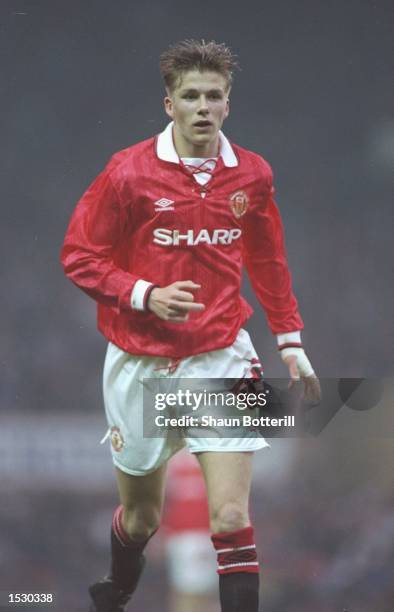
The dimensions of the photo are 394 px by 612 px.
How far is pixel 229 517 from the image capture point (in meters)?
4.00

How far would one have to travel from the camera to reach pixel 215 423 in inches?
163

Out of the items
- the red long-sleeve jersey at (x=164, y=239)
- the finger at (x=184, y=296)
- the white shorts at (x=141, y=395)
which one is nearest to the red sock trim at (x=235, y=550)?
the white shorts at (x=141, y=395)

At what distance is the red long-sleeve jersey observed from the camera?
4168 mm

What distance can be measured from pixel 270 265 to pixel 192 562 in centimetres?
125

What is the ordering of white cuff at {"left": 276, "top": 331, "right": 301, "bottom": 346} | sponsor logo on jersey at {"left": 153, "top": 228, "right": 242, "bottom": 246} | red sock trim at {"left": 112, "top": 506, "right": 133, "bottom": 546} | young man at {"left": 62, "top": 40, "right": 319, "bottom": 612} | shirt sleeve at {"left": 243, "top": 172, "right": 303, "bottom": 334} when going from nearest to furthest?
young man at {"left": 62, "top": 40, "right": 319, "bottom": 612} < sponsor logo on jersey at {"left": 153, "top": 228, "right": 242, "bottom": 246} < shirt sleeve at {"left": 243, "top": 172, "right": 303, "bottom": 334} < white cuff at {"left": 276, "top": 331, "right": 301, "bottom": 346} < red sock trim at {"left": 112, "top": 506, "right": 133, "bottom": 546}

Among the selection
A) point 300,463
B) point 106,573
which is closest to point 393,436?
point 300,463

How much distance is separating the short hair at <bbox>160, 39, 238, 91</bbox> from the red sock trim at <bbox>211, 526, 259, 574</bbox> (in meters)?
1.42

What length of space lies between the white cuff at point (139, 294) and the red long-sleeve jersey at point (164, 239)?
18 mm

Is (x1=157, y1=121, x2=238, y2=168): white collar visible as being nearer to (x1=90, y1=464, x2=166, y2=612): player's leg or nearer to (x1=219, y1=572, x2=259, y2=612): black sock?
(x1=90, y1=464, x2=166, y2=612): player's leg

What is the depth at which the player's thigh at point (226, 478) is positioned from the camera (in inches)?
158

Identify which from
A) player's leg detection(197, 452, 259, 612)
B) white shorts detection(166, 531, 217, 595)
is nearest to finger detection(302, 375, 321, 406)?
player's leg detection(197, 452, 259, 612)

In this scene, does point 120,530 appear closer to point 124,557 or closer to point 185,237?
point 124,557

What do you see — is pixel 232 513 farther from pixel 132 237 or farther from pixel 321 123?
pixel 321 123

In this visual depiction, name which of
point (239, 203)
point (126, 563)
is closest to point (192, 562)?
point (126, 563)
